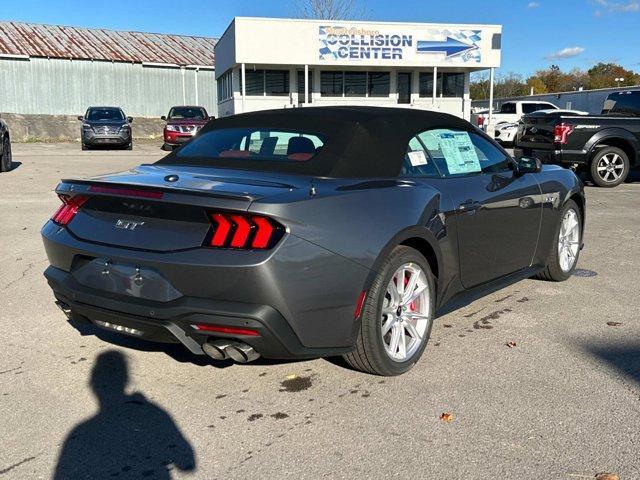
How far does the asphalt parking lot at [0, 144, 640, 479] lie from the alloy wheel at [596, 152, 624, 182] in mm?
8787

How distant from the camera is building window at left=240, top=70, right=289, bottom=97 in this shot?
28797 millimetres

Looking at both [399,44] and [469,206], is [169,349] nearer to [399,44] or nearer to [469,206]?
[469,206]

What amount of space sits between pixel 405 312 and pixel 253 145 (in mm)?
1470

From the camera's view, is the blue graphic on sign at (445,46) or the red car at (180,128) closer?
the red car at (180,128)

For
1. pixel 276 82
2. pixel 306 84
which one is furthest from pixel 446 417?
pixel 276 82

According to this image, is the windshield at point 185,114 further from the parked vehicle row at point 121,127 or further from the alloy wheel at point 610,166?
the alloy wheel at point 610,166

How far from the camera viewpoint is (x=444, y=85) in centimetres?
3020

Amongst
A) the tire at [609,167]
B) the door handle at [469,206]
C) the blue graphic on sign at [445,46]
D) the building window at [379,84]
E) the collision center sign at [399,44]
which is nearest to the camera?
the door handle at [469,206]

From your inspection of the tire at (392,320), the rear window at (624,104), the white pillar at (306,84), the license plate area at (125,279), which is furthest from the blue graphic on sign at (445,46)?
the license plate area at (125,279)

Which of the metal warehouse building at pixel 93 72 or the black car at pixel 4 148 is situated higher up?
the metal warehouse building at pixel 93 72

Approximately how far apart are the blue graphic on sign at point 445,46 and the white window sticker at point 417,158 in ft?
82.3

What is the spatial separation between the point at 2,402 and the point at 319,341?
5.67 ft

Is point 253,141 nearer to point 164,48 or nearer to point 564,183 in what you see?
point 564,183

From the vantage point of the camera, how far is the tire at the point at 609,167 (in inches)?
504
